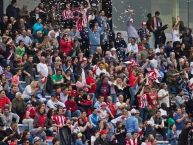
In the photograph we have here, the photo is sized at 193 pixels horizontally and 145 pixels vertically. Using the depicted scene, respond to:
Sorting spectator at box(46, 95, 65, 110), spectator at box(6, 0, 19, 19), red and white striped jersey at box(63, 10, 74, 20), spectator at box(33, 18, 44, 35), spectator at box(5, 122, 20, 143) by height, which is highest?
spectator at box(6, 0, 19, 19)

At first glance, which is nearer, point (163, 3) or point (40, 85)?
point (40, 85)

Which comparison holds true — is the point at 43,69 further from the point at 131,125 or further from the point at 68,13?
the point at 68,13

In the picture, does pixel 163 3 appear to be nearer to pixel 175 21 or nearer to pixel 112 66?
pixel 175 21

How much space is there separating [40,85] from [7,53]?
2.14 m

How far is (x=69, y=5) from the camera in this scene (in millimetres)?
48625

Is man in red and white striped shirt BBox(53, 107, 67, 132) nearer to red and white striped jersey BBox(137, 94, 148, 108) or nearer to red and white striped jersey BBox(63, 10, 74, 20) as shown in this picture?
red and white striped jersey BBox(137, 94, 148, 108)

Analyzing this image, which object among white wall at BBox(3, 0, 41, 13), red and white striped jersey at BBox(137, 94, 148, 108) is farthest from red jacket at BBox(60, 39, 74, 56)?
white wall at BBox(3, 0, 41, 13)

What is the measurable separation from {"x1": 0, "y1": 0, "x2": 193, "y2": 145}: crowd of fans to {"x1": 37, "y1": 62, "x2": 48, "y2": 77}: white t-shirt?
0.05m

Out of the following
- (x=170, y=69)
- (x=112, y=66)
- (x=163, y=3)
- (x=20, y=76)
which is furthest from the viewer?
(x=163, y=3)

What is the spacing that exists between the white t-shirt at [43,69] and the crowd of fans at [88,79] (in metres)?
0.05

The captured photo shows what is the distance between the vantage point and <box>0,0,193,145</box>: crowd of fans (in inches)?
1519

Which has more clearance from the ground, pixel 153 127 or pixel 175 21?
pixel 175 21

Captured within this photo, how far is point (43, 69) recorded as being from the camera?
41.8 metres

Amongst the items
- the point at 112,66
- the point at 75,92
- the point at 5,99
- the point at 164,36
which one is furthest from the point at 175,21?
the point at 5,99
